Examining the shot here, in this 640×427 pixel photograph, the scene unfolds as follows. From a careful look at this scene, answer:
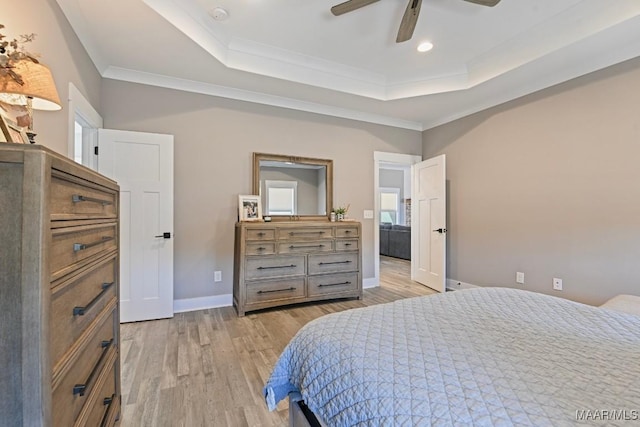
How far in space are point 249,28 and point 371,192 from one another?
2.64 metres

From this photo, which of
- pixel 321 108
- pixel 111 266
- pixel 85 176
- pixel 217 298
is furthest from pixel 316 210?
pixel 85 176

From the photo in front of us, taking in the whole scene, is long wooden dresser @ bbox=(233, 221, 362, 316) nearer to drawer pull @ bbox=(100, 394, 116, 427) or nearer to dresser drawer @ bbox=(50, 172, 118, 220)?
drawer pull @ bbox=(100, 394, 116, 427)

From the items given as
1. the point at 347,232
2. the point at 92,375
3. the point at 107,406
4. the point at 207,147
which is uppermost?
the point at 207,147

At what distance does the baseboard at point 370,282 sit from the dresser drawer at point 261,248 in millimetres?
1685

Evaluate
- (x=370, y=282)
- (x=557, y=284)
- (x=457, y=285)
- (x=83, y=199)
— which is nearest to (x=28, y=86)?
(x=83, y=199)

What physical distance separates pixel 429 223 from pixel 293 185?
214 cm

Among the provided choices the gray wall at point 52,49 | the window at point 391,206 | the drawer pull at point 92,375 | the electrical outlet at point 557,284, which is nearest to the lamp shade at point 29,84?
the gray wall at point 52,49

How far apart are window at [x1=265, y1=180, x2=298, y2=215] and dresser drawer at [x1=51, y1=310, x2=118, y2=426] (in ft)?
8.17

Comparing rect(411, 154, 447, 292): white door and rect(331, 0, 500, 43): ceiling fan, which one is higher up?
rect(331, 0, 500, 43): ceiling fan

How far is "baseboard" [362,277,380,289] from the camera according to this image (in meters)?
4.39

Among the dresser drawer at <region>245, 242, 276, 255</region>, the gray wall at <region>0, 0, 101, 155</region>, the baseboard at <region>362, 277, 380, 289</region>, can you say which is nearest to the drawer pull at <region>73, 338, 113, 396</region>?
the gray wall at <region>0, 0, 101, 155</region>

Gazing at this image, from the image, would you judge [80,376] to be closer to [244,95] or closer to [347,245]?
[347,245]

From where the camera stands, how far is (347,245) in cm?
377

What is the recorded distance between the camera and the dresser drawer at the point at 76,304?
80 centimetres
